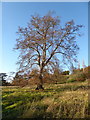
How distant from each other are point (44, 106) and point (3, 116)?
1511 mm

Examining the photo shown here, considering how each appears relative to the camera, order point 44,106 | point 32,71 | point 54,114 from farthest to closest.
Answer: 1. point 32,71
2. point 44,106
3. point 54,114

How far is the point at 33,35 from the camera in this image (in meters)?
9.20

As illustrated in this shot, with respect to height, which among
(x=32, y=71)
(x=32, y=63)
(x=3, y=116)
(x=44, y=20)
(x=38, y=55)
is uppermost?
(x=44, y=20)

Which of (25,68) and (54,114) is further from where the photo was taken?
(25,68)

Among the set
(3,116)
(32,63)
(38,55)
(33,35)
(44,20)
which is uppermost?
(44,20)

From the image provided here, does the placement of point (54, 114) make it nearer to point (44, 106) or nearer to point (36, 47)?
point (44, 106)

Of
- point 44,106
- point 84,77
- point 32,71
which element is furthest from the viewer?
point 84,77

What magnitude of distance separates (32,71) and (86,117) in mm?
5959

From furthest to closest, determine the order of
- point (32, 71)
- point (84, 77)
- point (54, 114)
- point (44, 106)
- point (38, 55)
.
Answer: point (84, 77), point (38, 55), point (32, 71), point (44, 106), point (54, 114)

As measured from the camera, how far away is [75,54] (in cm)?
938

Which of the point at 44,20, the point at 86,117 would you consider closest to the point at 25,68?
the point at 44,20

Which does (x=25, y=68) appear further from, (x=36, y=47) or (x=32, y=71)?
(x=36, y=47)

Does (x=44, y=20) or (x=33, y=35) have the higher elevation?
(x=44, y=20)

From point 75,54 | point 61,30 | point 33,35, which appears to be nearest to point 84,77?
point 75,54
